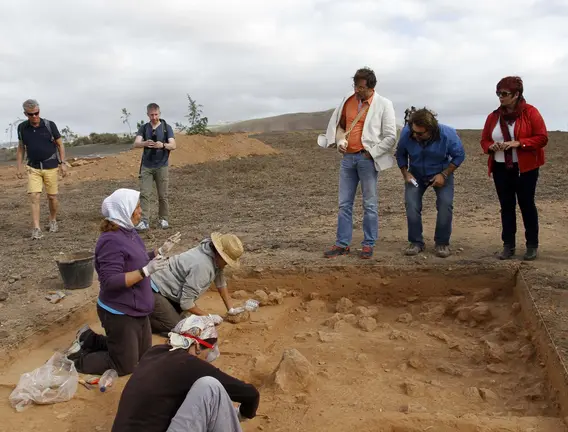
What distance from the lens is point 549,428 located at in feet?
10.6

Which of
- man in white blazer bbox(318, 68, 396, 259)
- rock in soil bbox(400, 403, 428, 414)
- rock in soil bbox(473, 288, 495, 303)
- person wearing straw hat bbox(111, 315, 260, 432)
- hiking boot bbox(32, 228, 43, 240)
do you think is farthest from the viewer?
hiking boot bbox(32, 228, 43, 240)

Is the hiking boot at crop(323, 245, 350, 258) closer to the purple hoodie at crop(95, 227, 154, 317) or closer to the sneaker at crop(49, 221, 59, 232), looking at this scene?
the purple hoodie at crop(95, 227, 154, 317)

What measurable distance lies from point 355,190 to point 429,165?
82 centimetres

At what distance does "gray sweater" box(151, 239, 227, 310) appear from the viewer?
4.68 meters

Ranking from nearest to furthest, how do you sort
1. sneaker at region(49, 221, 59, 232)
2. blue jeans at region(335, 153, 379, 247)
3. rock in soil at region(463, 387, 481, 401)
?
→ rock in soil at region(463, 387, 481, 401) → blue jeans at region(335, 153, 379, 247) → sneaker at region(49, 221, 59, 232)

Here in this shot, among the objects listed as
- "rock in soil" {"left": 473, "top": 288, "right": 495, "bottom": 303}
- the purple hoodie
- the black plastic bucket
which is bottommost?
"rock in soil" {"left": 473, "top": 288, "right": 495, "bottom": 303}

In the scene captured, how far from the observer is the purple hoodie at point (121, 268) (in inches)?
153

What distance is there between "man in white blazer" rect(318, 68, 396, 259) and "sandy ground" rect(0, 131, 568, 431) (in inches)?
24.4

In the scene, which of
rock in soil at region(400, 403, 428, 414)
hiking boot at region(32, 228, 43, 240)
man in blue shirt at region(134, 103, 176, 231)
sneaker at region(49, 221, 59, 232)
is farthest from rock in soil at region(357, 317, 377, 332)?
sneaker at region(49, 221, 59, 232)

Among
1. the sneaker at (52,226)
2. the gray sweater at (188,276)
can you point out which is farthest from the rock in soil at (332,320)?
the sneaker at (52,226)

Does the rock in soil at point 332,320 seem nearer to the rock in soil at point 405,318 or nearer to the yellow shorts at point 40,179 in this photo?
the rock in soil at point 405,318

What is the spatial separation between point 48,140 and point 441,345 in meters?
5.72

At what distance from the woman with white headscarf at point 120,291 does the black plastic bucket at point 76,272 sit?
1361 mm

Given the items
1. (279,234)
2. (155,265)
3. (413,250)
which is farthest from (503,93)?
(155,265)
